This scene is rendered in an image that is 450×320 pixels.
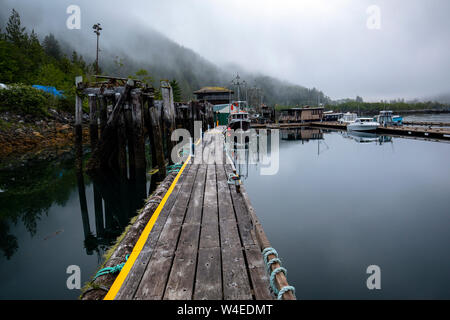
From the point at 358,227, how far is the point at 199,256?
7.20 meters

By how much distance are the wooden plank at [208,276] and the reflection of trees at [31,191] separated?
22.4ft

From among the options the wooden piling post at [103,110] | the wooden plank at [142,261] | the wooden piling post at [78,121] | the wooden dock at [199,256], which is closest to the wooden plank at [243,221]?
the wooden dock at [199,256]

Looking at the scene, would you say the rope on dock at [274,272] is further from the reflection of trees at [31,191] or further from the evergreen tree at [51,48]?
the evergreen tree at [51,48]

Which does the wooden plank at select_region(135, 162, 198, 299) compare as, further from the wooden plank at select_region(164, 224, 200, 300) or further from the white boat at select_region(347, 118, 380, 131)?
the white boat at select_region(347, 118, 380, 131)

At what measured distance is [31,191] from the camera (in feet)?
40.6

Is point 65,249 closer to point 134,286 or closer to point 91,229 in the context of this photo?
point 91,229

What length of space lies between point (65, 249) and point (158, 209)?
12.5ft

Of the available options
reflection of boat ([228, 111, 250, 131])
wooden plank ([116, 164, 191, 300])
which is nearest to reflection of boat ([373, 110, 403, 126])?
reflection of boat ([228, 111, 250, 131])

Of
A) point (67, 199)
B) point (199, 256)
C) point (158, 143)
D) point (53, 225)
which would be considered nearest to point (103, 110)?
point (158, 143)

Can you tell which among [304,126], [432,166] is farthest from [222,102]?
[432,166]

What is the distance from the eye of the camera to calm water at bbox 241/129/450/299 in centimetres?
585

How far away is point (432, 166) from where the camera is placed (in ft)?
60.8

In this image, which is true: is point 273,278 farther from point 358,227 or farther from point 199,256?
point 358,227

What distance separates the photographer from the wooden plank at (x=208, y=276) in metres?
3.06
